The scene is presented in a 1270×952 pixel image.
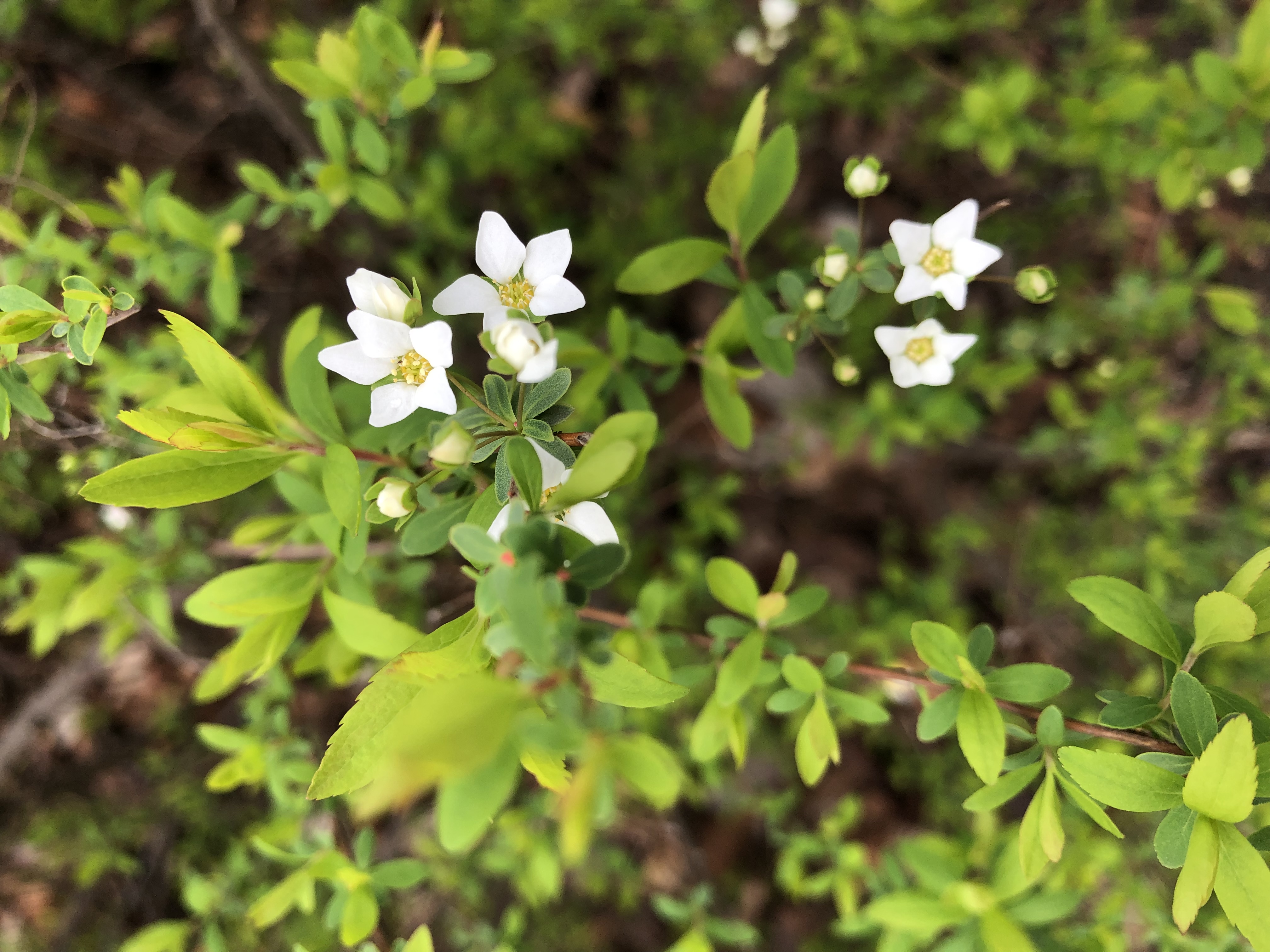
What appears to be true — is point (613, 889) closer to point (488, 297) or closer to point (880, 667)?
point (880, 667)

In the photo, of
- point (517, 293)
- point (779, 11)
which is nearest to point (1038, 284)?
point (517, 293)

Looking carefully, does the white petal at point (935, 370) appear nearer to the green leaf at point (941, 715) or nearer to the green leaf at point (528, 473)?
the green leaf at point (941, 715)

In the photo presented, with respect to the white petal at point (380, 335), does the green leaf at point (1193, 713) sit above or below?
below

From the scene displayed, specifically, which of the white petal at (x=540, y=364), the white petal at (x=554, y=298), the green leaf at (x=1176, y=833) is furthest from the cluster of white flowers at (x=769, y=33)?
the green leaf at (x=1176, y=833)

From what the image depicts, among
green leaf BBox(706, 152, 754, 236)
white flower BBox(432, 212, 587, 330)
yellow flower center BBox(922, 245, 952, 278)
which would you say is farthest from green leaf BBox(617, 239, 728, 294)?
yellow flower center BBox(922, 245, 952, 278)

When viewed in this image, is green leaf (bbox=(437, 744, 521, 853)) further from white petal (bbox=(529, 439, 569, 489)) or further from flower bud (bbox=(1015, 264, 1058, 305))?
flower bud (bbox=(1015, 264, 1058, 305))
